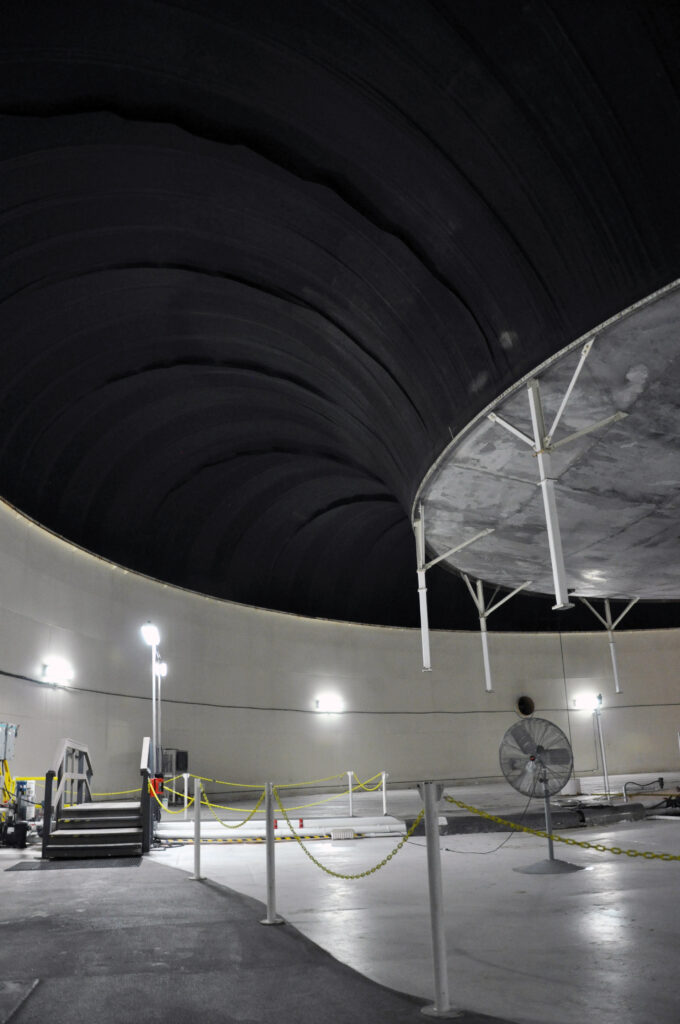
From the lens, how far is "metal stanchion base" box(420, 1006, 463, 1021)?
436cm

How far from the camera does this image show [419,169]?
9.87 meters

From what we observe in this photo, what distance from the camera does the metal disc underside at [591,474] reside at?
9.60 meters

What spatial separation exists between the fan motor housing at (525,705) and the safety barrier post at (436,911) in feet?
91.0

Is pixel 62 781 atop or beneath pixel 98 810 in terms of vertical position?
atop

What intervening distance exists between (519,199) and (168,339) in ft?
32.8

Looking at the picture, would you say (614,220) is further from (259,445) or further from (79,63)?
(259,445)

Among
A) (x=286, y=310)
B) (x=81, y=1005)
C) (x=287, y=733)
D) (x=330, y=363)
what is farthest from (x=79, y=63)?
(x=287, y=733)

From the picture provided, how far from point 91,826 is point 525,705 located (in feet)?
72.7

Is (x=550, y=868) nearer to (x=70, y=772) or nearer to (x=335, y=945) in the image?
(x=335, y=945)

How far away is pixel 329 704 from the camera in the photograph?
28000 mm

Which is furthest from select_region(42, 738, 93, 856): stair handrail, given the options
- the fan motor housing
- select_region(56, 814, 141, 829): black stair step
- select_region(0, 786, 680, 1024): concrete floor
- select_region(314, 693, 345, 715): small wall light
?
the fan motor housing

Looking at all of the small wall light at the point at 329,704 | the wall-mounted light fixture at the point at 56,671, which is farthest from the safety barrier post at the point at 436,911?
the small wall light at the point at 329,704

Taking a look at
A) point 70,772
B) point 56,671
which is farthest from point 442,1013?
point 56,671

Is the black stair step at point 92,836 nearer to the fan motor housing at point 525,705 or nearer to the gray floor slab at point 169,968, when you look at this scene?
the gray floor slab at point 169,968
